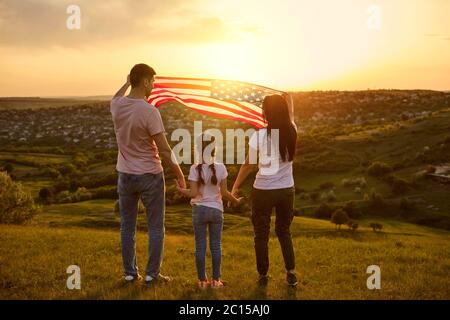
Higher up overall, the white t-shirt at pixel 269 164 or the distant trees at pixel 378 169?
the white t-shirt at pixel 269 164

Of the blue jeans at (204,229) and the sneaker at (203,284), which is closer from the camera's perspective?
the blue jeans at (204,229)

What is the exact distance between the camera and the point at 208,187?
9.20 meters

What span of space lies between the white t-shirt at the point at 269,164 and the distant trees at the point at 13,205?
25.1 meters

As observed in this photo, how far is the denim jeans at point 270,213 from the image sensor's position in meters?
9.30

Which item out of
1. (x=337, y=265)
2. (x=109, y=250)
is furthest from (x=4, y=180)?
(x=337, y=265)

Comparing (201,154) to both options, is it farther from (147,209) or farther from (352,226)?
(352,226)

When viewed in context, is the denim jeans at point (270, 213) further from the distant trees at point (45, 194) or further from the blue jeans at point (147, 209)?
the distant trees at point (45, 194)

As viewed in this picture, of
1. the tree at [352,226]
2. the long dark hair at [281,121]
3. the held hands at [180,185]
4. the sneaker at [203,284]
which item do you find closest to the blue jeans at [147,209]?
the held hands at [180,185]

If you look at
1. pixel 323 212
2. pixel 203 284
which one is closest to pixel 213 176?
pixel 203 284

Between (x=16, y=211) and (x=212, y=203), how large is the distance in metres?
25.1

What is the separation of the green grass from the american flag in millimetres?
3847

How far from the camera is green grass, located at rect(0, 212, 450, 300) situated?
9.23m

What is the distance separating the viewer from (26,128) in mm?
191375

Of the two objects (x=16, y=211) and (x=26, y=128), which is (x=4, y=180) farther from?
(x=26, y=128)
